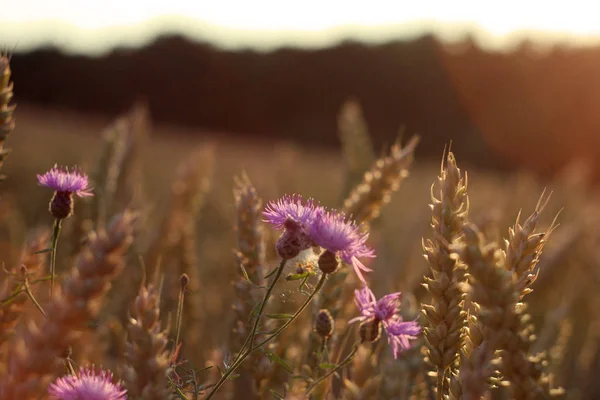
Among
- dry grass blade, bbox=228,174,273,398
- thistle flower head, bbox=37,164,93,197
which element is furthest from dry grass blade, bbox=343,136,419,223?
thistle flower head, bbox=37,164,93,197

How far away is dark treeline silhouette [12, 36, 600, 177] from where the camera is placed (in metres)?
16.6

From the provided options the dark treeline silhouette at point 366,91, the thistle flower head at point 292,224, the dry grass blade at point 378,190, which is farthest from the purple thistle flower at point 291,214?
the dark treeline silhouette at point 366,91

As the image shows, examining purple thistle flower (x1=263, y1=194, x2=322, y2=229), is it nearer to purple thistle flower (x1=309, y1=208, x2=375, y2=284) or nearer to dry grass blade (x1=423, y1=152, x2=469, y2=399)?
purple thistle flower (x1=309, y1=208, x2=375, y2=284)

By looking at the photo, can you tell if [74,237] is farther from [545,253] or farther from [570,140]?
[570,140]

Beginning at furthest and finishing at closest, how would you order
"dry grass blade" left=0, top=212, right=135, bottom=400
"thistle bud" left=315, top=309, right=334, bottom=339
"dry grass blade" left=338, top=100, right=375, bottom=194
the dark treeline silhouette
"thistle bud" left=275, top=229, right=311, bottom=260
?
the dark treeline silhouette < "dry grass blade" left=338, top=100, right=375, bottom=194 < "thistle bud" left=315, top=309, right=334, bottom=339 < "thistle bud" left=275, top=229, right=311, bottom=260 < "dry grass blade" left=0, top=212, right=135, bottom=400

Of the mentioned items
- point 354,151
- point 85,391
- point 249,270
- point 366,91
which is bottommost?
point 85,391

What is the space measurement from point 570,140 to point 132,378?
18046 millimetres

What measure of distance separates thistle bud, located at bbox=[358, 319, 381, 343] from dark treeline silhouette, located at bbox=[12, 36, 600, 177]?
15.0m

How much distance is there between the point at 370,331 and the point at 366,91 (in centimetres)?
1942

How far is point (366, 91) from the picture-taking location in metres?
19.7

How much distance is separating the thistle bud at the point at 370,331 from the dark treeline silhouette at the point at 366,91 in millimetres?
14954

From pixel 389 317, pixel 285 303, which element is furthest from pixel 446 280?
pixel 285 303

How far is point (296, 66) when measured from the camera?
1950cm

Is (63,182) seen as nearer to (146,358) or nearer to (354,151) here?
(146,358)
